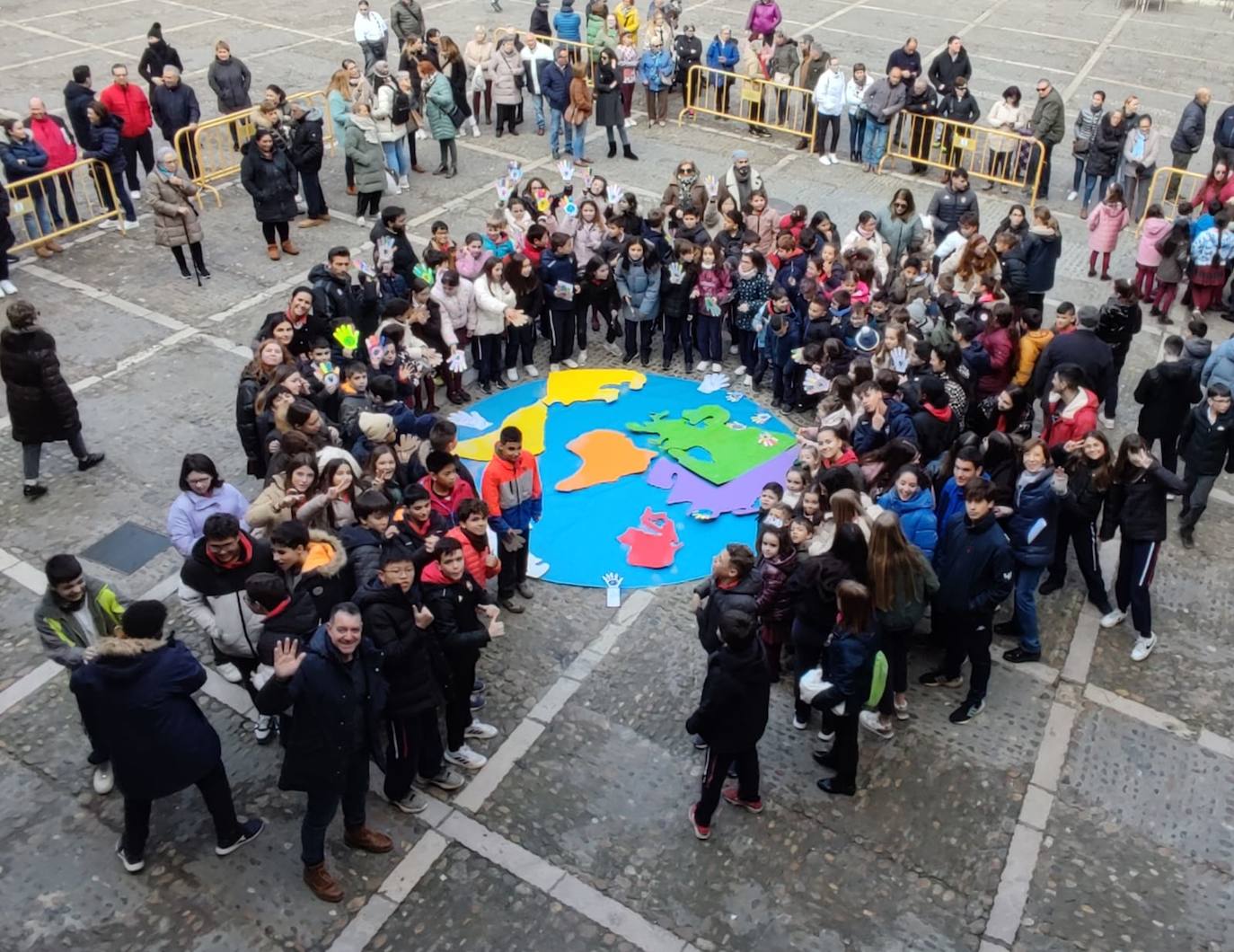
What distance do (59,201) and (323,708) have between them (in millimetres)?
11731

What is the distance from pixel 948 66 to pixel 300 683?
51.3 ft

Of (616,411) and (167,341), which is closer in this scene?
(616,411)

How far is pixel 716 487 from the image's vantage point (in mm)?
10094

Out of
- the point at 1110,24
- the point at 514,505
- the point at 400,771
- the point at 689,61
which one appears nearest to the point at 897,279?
the point at 514,505

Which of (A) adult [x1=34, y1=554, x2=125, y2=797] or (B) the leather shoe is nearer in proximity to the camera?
(A) adult [x1=34, y1=554, x2=125, y2=797]

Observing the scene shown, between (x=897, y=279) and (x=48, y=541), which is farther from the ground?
(x=897, y=279)

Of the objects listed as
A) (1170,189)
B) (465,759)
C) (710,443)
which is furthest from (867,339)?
(1170,189)

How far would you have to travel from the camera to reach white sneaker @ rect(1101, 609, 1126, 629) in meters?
8.50

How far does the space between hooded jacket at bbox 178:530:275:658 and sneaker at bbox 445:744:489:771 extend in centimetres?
145

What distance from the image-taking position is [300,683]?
567 centimetres

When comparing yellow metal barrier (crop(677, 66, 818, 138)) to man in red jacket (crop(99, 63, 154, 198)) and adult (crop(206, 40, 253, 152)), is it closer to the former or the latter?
adult (crop(206, 40, 253, 152))

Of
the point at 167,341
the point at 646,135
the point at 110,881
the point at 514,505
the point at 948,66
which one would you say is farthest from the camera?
the point at 646,135

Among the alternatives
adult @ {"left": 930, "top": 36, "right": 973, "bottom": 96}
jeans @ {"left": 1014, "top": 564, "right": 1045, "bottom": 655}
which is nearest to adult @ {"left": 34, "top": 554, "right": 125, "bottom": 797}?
jeans @ {"left": 1014, "top": 564, "right": 1045, "bottom": 655}

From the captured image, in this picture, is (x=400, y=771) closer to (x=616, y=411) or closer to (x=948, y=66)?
(x=616, y=411)
